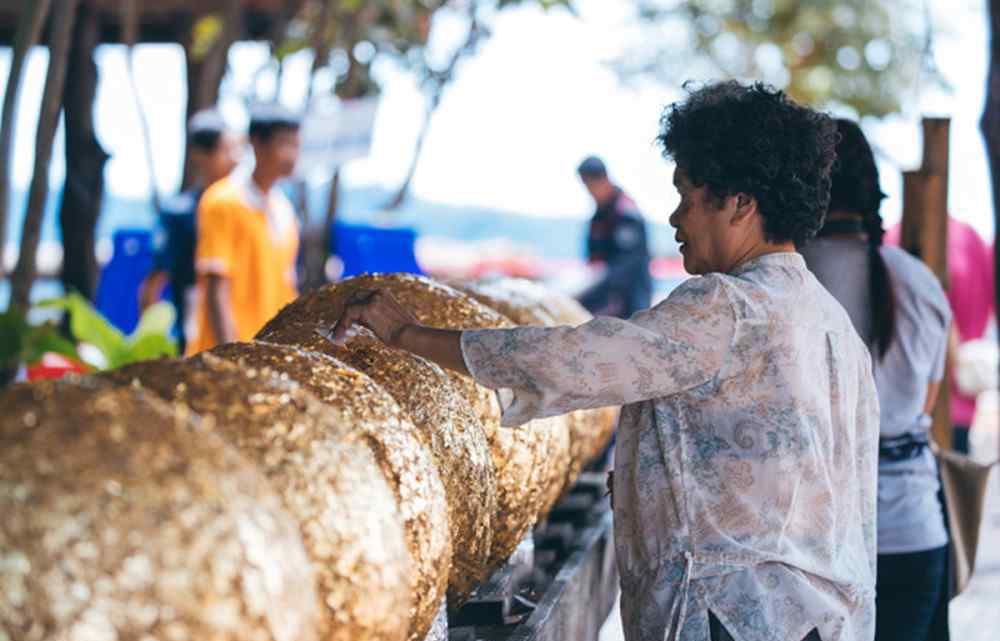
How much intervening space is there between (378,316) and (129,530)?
3.14ft

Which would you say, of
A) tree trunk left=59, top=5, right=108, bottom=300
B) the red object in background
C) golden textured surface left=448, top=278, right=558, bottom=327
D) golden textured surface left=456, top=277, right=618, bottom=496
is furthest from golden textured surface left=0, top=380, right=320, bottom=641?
tree trunk left=59, top=5, right=108, bottom=300

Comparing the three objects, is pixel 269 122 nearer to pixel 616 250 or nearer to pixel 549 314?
pixel 549 314

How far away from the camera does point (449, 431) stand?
2.80m

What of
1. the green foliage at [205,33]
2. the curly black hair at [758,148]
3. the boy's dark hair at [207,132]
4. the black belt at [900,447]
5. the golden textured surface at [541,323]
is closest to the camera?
the curly black hair at [758,148]

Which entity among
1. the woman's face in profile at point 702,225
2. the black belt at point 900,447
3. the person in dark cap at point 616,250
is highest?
the woman's face in profile at point 702,225

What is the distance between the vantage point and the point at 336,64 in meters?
13.4

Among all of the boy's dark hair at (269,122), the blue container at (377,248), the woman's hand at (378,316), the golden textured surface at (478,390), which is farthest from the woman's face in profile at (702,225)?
the blue container at (377,248)

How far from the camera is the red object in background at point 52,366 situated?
498cm

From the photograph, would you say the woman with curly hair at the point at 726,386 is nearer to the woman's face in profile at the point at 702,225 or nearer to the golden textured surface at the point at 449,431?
the woman's face in profile at the point at 702,225

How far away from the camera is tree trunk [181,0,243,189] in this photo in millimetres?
8227

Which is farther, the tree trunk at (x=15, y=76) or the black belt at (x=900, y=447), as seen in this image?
the tree trunk at (x=15, y=76)

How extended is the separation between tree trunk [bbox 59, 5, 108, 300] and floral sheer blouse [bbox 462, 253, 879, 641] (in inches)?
255

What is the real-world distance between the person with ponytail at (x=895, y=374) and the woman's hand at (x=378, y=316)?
146 cm

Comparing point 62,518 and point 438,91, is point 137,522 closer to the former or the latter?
point 62,518
